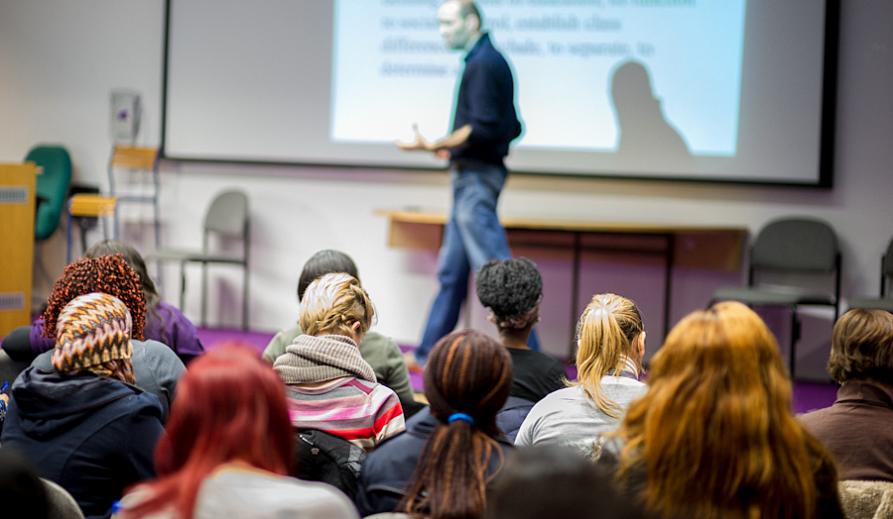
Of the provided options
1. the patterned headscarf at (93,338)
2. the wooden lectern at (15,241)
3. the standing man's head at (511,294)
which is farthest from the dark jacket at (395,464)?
the wooden lectern at (15,241)

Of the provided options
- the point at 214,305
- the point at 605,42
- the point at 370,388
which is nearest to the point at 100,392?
the point at 370,388

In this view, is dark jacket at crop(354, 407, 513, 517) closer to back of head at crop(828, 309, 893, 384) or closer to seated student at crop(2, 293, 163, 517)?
seated student at crop(2, 293, 163, 517)

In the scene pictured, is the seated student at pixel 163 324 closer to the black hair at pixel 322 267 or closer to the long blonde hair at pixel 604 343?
the black hair at pixel 322 267

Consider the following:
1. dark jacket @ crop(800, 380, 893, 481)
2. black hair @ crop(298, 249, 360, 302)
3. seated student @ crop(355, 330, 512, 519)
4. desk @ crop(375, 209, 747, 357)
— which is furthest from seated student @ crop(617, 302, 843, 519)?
desk @ crop(375, 209, 747, 357)

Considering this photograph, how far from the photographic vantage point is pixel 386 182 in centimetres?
659

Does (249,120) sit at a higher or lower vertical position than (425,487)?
higher

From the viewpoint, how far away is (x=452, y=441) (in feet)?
5.83

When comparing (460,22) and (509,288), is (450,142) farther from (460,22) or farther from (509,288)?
(509,288)

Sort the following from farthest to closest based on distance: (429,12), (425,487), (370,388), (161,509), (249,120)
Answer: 1. (249,120)
2. (429,12)
3. (370,388)
4. (425,487)
5. (161,509)

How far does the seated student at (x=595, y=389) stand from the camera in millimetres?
2184

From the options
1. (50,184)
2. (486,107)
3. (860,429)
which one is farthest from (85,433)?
(50,184)

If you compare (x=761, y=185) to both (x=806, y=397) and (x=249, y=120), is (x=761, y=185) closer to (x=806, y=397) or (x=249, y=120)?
(x=806, y=397)

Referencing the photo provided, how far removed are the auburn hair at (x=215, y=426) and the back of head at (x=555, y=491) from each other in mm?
398

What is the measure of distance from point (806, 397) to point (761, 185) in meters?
1.29
